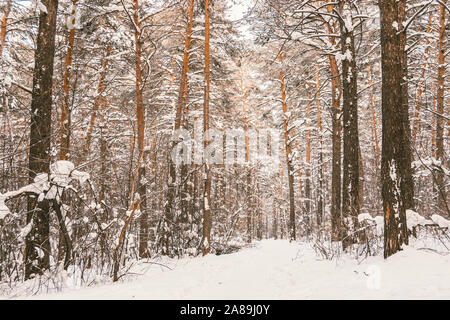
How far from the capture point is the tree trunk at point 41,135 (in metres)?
4.62

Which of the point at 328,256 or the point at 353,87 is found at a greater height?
the point at 353,87

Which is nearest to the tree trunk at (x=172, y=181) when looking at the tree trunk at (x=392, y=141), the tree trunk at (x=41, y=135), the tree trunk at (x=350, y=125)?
the tree trunk at (x=41, y=135)

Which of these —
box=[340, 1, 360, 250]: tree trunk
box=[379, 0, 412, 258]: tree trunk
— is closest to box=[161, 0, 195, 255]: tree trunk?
box=[340, 1, 360, 250]: tree trunk

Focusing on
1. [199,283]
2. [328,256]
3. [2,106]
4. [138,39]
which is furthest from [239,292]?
[138,39]

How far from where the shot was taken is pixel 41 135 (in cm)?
492

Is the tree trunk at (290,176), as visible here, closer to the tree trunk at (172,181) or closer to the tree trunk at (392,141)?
the tree trunk at (172,181)

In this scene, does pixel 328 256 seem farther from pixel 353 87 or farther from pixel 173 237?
pixel 173 237

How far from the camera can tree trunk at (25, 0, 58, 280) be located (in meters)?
4.62

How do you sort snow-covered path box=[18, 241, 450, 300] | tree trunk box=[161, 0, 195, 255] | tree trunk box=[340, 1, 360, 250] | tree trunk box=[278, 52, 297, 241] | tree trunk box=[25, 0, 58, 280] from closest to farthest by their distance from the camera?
1. snow-covered path box=[18, 241, 450, 300]
2. tree trunk box=[25, 0, 58, 280]
3. tree trunk box=[340, 1, 360, 250]
4. tree trunk box=[161, 0, 195, 255]
5. tree trunk box=[278, 52, 297, 241]

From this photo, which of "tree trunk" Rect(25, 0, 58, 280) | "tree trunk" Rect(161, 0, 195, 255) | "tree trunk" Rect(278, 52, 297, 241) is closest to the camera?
"tree trunk" Rect(25, 0, 58, 280)

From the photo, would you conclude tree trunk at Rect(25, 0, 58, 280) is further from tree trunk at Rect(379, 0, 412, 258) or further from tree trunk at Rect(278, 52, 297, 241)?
tree trunk at Rect(278, 52, 297, 241)

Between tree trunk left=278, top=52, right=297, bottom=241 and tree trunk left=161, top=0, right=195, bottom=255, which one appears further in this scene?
tree trunk left=278, top=52, right=297, bottom=241
